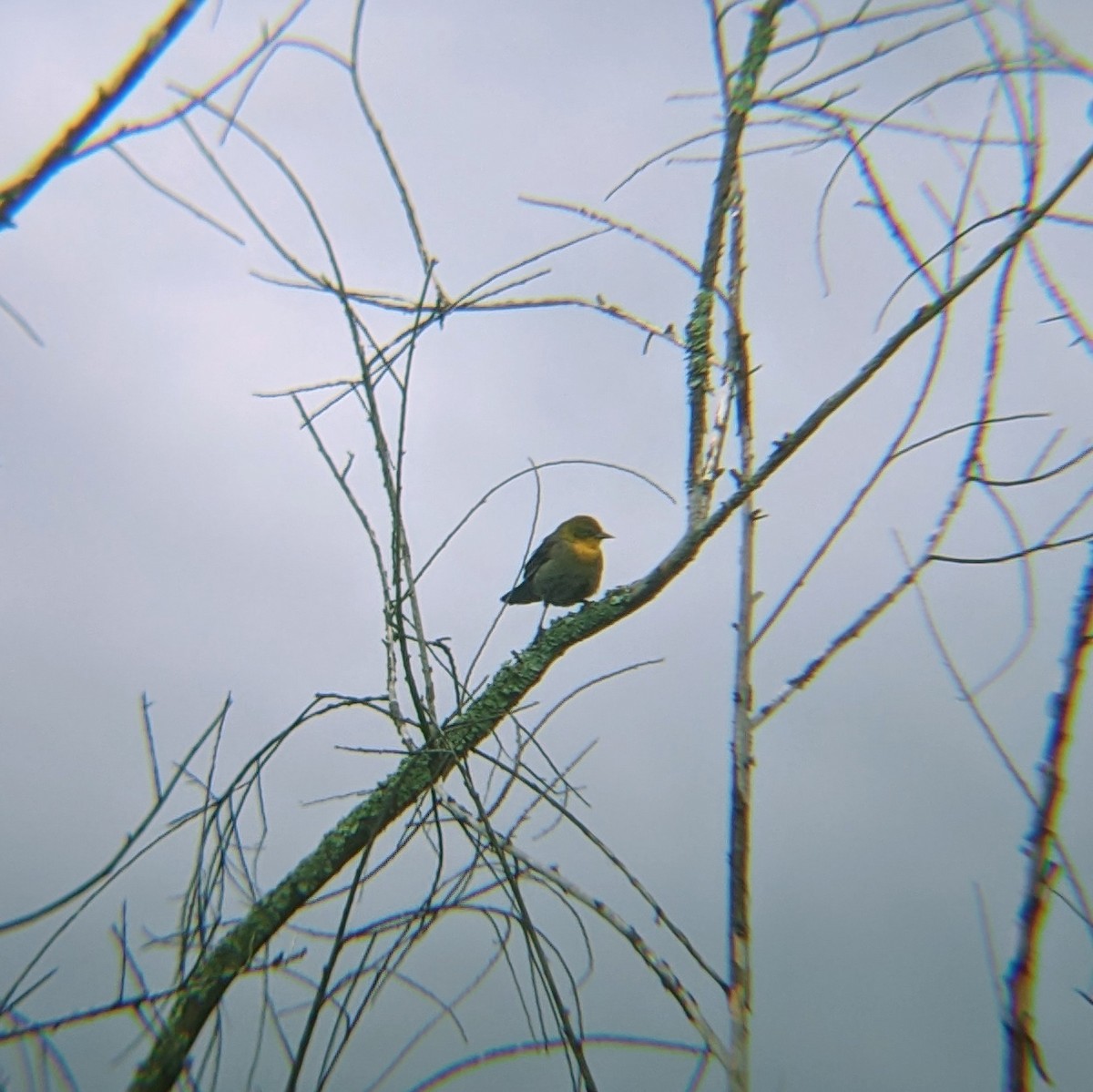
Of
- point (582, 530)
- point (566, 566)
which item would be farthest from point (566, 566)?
point (582, 530)

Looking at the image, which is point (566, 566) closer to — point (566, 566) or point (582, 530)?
point (566, 566)

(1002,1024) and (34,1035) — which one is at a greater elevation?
(1002,1024)

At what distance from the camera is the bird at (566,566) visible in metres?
4.60

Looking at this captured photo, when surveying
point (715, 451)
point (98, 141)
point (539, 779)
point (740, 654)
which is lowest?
point (539, 779)

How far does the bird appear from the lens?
4598mm

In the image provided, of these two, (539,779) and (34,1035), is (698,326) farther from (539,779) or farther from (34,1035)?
(34,1035)

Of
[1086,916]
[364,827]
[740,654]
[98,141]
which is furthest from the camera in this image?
[364,827]

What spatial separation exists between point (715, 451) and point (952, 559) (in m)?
0.58

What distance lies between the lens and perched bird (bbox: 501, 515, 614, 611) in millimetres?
4598

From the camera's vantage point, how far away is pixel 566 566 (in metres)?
4.59

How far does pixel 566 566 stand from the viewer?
4.59 meters

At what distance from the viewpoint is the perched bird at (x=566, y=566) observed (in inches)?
181

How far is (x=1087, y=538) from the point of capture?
1281mm

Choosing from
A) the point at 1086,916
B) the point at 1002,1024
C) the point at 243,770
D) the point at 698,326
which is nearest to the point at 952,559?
the point at 1086,916
